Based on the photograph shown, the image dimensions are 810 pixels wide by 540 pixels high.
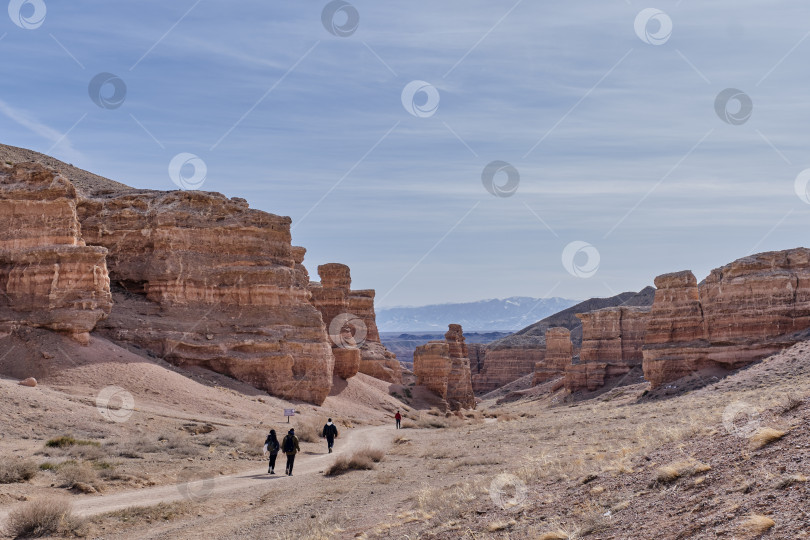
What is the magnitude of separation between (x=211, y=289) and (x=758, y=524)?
3773cm

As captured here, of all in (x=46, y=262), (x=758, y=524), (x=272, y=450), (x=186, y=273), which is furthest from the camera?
(x=186, y=273)

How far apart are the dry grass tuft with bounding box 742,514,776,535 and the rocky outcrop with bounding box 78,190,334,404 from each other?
34.9 m

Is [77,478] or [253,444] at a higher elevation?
[253,444]

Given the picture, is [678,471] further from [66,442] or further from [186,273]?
[186,273]

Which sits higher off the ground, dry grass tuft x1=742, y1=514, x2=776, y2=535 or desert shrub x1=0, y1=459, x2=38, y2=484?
desert shrub x1=0, y1=459, x2=38, y2=484

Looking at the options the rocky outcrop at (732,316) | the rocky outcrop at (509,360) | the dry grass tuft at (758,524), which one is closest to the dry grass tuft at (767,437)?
the dry grass tuft at (758,524)

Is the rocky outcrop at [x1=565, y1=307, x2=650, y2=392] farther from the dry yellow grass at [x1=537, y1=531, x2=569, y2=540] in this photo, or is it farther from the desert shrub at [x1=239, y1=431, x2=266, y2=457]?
the dry yellow grass at [x1=537, y1=531, x2=569, y2=540]

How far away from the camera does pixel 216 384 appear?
3809cm

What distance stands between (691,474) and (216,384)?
3106cm

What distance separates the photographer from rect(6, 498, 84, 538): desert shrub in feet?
45.6

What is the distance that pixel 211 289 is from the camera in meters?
42.4

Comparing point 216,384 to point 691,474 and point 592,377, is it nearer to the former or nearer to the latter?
point 691,474

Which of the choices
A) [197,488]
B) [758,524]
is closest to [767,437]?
[758,524]

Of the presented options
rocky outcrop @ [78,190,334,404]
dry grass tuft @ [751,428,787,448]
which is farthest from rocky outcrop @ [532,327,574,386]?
dry grass tuft @ [751,428,787,448]
